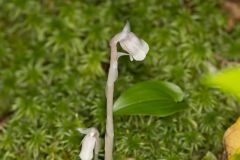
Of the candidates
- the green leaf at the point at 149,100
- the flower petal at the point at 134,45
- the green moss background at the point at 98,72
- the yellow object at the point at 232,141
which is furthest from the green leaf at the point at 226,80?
the green moss background at the point at 98,72

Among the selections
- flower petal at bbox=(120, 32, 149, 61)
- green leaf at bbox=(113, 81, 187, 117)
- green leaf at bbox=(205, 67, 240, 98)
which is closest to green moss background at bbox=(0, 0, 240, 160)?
green leaf at bbox=(113, 81, 187, 117)

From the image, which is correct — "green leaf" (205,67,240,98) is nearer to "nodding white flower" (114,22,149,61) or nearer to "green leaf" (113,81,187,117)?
"nodding white flower" (114,22,149,61)

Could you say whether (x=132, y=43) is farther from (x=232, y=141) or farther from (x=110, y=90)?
(x=232, y=141)

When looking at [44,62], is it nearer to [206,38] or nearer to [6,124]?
[6,124]

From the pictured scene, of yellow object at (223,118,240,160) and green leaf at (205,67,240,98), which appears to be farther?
yellow object at (223,118,240,160)

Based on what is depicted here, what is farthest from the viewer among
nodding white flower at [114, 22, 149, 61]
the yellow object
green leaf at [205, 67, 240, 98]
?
the yellow object

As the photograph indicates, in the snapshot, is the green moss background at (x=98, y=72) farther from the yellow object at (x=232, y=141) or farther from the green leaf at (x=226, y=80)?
the green leaf at (x=226, y=80)

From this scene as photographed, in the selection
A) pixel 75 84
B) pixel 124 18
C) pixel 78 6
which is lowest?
pixel 75 84

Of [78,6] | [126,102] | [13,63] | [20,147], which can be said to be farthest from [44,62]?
[126,102]
